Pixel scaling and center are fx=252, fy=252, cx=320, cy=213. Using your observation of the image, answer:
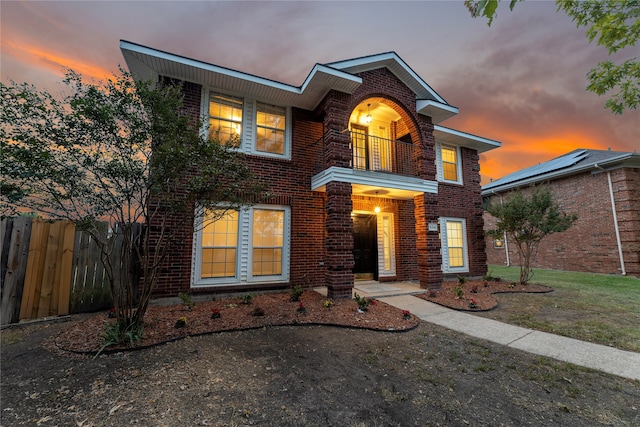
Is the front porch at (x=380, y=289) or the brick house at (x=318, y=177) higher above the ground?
the brick house at (x=318, y=177)

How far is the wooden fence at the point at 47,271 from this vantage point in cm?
472

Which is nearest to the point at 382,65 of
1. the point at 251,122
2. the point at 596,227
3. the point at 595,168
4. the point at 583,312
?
the point at 251,122

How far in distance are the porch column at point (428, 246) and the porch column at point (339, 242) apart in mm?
2774

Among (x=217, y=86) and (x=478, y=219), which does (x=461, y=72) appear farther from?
(x=217, y=86)

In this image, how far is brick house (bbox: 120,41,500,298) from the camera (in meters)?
6.66

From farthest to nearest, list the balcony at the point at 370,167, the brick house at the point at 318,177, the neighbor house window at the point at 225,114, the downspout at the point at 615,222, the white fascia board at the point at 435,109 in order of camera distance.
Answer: the downspout at the point at 615,222 → the white fascia board at the point at 435,109 → the neighbor house window at the point at 225,114 → the balcony at the point at 370,167 → the brick house at the point at 318,177

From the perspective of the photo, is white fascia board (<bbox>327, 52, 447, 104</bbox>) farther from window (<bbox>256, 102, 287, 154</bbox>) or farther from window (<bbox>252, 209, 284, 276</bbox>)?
window (<bbox>252, 209, 284, 276</bbox>)

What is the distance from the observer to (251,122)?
7508 millimetres

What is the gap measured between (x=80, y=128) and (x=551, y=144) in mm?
19729

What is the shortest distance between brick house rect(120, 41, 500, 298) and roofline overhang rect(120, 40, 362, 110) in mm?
28

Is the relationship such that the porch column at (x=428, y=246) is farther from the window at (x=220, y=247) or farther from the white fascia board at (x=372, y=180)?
the window at (x=220, y=247)

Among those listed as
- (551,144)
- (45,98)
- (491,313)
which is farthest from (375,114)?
(551,144)

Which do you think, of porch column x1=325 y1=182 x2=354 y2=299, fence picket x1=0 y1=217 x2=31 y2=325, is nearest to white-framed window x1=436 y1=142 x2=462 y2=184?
porch column x1=325 y1=182 x2=354 y2=299

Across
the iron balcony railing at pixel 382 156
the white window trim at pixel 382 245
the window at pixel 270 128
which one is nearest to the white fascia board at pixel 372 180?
the iron balcony railing at pixel 382 156
